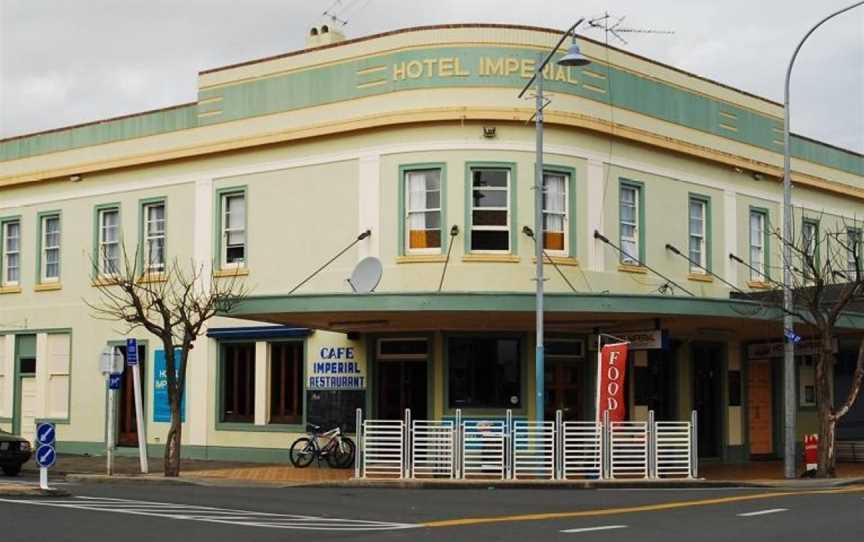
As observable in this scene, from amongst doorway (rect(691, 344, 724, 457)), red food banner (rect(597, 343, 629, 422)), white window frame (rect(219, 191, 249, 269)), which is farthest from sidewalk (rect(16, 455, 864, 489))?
white window frame (rect(219, 191, 249, 269))

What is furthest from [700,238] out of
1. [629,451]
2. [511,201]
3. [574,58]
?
[574,58]

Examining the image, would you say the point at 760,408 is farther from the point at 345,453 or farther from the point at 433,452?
the point at 433,452

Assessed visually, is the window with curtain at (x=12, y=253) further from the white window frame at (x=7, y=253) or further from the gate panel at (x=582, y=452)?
the gate panel at (x=582, y=452)

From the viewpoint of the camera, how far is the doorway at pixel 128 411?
31.8 meters

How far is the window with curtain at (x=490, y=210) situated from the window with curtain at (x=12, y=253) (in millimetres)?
14423

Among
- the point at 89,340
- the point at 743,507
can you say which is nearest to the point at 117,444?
the point at 89,340

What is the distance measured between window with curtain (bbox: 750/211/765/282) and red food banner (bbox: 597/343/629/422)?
9.63 meters

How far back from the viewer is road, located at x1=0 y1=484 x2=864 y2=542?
14.4 meters

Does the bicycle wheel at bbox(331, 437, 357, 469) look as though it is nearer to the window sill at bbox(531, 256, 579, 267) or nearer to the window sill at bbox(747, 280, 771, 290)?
the window sill at bbox(531, 256, 579, 267)

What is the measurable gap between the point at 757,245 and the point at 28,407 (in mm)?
19606

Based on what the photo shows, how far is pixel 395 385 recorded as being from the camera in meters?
27.6

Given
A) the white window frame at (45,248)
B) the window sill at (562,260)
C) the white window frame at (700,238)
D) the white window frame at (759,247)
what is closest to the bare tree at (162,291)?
the white window frame at (45,248)

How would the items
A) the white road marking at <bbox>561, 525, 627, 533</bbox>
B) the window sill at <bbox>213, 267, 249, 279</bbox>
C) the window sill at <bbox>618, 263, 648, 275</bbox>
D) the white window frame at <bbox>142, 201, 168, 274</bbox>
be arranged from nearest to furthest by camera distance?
the white road marking at <bbox>561, 525, 627, 533</bbox> < the window sill at <bbox>618, 263, 648, 275</bbox> < the window sill at <bbox>213, 267, 249, 279</bbox> < the white window frame at <bbox>142, 201, 168, 274</bbox>

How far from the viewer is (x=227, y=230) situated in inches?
1188
